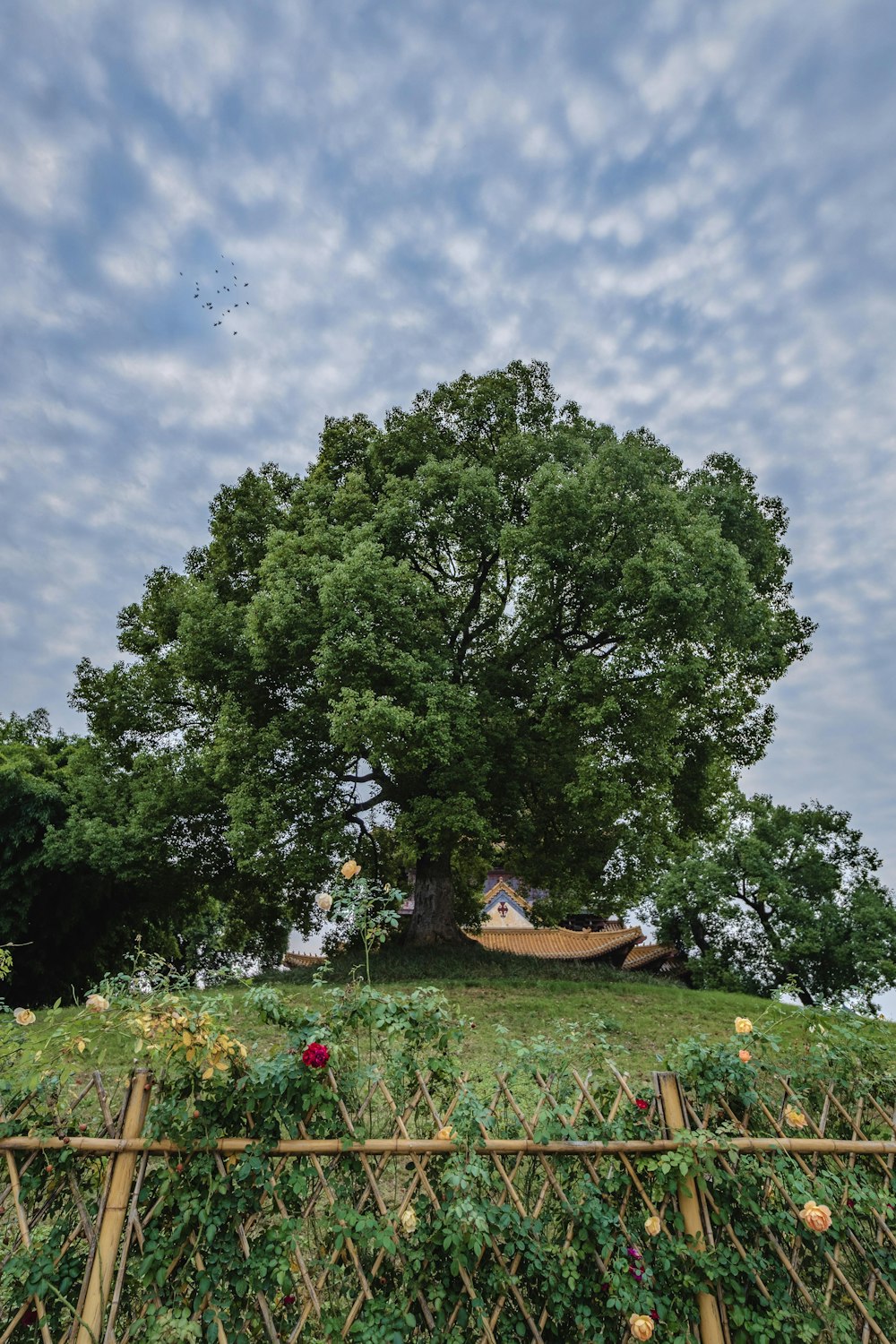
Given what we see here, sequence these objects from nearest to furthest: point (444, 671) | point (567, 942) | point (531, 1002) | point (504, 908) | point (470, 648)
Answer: point (531, 1002)
point (444, 671)
point (470, 648)
point (567, 942)
point (504, 908)

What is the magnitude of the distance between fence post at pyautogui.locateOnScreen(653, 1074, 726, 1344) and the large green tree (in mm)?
7620

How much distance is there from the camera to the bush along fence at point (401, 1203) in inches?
89.2

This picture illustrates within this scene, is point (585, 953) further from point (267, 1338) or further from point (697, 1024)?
point (267, 1338)

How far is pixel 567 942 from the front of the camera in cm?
2305

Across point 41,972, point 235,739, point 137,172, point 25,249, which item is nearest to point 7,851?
point 41,972

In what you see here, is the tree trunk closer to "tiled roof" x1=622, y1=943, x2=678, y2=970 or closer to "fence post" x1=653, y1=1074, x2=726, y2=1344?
"fence post" x1=653, y1=1074, x2=726, y2=1344

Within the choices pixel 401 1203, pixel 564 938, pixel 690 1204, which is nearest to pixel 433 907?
pixel 564 938

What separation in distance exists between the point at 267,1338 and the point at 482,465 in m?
13.2

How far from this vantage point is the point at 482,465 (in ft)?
45.7

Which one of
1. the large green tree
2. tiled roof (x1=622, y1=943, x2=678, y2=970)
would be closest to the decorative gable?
tiled roof (x1=622, y1=943, x2=678, y2=970)

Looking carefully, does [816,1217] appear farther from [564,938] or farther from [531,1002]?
[564,938]

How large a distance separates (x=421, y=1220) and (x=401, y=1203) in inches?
4.0

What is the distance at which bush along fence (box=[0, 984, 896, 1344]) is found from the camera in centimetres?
227

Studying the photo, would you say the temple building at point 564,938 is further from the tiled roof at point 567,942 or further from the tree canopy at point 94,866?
the tree canopy at point 94,866
